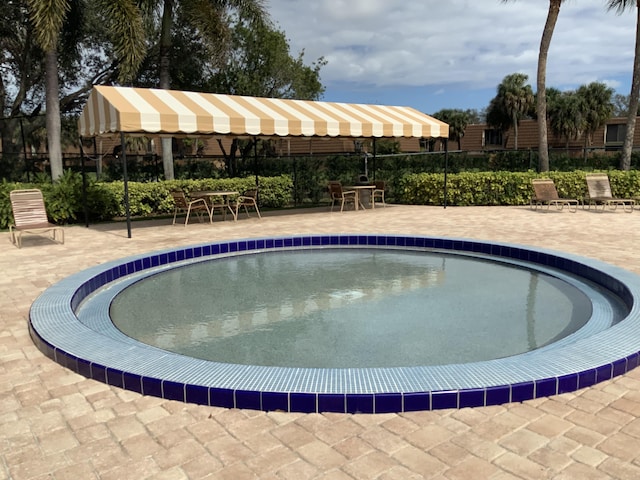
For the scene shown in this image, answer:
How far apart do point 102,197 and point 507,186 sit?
36.7 feet

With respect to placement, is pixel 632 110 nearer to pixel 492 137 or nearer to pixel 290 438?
pixel 290 438

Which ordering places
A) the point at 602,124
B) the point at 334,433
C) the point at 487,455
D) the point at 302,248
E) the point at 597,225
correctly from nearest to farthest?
the point at 487,455 → the point at 334,433 → the point at 302,248 → the point at 597,225 → the point at 602,124

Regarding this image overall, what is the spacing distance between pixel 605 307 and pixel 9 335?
5.63m

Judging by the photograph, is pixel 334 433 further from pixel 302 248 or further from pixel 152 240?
pixel 152 240

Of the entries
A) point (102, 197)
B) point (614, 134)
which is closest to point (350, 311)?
point (102, 197)

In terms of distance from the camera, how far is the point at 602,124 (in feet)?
135

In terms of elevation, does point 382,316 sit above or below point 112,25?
below

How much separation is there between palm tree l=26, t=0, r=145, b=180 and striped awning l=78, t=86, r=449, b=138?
251 centimetres

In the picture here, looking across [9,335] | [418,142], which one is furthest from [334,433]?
[418,142]

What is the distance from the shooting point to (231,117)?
1048cm

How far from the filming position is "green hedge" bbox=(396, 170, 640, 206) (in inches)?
563

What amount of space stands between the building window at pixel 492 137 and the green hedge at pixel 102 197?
130 ft

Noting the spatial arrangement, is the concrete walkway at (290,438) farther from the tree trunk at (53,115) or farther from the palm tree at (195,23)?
the palm tree at (195,23)

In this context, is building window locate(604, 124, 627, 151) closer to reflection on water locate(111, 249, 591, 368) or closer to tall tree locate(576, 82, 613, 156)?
tall tree locate(576, 82, 613, 156)
